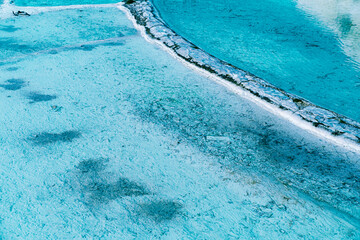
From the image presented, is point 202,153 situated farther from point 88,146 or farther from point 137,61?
point 137,61

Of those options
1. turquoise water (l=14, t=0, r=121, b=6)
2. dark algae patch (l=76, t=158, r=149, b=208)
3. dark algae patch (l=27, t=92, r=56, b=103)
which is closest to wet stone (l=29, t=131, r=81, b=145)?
dark algae patch (l=76, t=158, r=149, b=208)

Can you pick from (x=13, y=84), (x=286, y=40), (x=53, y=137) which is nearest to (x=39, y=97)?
(x=13, y=84)

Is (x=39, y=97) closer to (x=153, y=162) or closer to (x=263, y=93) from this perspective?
(x=153, y=162)

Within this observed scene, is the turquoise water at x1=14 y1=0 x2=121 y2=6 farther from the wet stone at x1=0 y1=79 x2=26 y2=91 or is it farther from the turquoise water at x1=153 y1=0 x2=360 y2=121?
the wet stone at x1=0 y1=79 x2=26 y2=91

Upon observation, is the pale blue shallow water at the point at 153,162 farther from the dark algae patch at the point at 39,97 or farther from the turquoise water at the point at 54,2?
the turquoise water at the point at 54,2

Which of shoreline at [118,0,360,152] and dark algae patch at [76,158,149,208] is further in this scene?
shoreline at [118,0,360,152]

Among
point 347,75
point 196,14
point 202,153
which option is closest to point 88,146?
point 202,153
